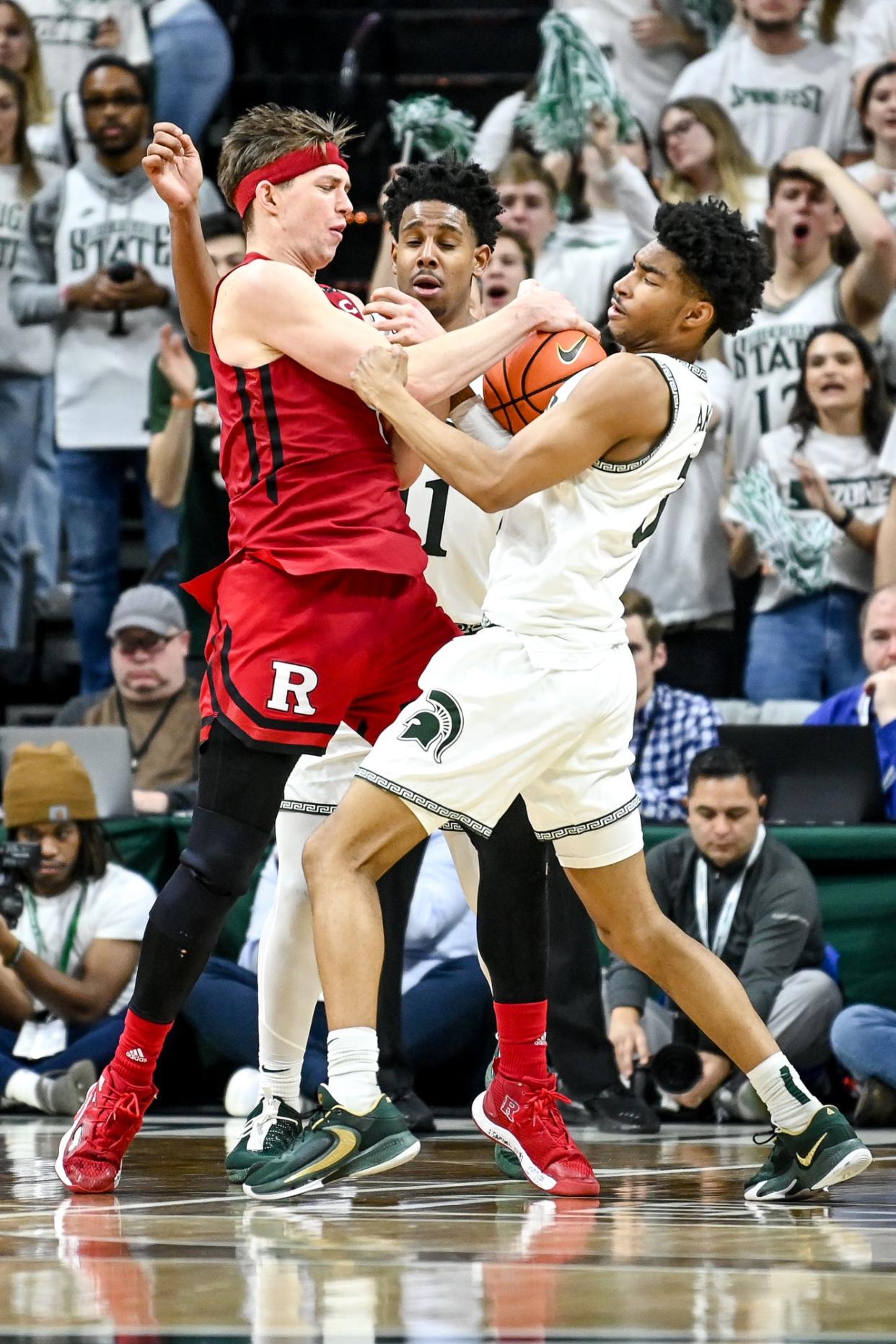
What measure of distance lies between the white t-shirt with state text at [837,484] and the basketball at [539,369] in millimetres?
3883

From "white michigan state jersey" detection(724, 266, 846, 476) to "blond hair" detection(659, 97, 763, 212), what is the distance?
0.52 metres

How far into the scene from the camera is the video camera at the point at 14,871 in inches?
259

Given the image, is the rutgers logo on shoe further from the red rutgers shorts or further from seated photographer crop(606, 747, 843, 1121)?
seated photographer crop(606, 747, 843, 1121)

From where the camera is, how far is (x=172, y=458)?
870cm

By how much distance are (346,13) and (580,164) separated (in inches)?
122

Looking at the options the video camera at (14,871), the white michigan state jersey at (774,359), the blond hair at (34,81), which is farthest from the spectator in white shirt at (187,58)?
the video camera at (14,871)

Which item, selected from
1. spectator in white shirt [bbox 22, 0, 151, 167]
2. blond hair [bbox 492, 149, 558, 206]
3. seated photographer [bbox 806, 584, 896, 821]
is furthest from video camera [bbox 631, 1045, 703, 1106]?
spectator in white shirt [bbox 22, 0, 151, 167]

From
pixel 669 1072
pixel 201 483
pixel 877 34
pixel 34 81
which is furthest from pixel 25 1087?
pixel 877 34

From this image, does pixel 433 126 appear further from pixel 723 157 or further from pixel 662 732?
pixel 662 732

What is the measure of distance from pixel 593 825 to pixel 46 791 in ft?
10.9

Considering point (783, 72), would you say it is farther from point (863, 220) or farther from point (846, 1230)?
point (846, 1230)

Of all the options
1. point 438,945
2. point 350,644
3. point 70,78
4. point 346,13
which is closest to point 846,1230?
point 350,644

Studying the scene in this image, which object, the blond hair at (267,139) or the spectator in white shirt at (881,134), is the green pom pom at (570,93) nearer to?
the spectator in white shirt at (881,134)

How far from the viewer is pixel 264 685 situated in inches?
148
